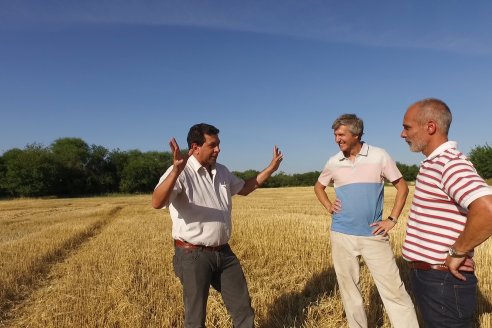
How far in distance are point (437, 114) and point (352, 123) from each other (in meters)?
1.70

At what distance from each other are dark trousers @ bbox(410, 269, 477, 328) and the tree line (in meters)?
69.6

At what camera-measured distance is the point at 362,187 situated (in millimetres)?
4238

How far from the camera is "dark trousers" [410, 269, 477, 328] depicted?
2.48 metres

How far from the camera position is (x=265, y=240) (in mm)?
9359

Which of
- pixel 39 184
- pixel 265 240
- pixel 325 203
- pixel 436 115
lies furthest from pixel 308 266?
pixel 39 184

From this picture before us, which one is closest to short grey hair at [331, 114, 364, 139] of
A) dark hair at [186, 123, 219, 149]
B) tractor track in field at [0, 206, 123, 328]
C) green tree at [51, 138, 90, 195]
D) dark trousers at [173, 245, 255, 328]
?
dark hair at [186, 123, 219, 149]

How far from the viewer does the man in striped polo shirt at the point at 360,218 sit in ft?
13.6

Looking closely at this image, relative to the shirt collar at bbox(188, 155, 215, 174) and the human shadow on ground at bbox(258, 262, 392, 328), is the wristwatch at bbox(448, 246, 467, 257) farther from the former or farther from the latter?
the human shadow on ground at bbox(258, 262, 392, 328)

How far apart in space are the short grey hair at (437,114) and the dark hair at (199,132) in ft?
6.26

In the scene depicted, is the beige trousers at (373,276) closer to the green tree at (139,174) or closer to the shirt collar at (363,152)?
the shirt collar at (363,152)

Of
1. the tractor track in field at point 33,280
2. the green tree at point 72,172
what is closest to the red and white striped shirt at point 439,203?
the tractor track in field at point 33,280

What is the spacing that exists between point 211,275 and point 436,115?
239 cm

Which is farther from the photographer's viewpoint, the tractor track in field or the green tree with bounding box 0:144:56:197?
the green tree with bounding box 0:144:56:197

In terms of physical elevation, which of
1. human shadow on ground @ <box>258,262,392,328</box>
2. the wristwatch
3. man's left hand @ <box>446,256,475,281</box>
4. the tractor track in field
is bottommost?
the tractor track in field
